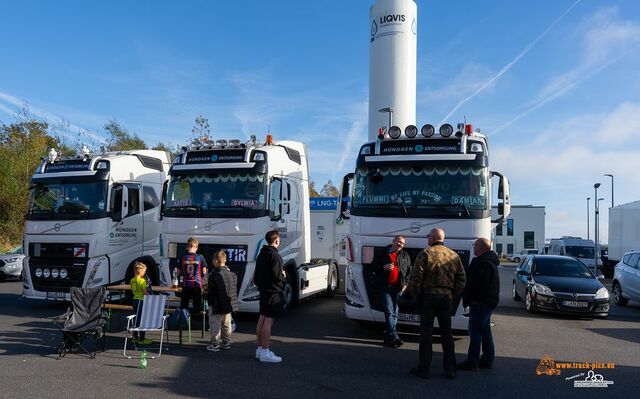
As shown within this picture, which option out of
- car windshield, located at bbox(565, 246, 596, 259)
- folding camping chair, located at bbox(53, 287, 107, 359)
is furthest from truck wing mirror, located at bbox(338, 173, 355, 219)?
car windshield, located at bbox(565, 246, 596, 259)

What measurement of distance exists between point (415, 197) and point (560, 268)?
21.2ft

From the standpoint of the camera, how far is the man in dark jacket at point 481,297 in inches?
256

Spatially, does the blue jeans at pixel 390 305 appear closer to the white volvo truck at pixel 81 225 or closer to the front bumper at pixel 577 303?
the white volvo truck at pixel 81 225

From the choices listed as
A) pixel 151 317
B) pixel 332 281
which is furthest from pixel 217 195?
pixel 332 281

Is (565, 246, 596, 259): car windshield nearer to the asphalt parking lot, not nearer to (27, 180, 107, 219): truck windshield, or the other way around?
the asphalt parking lot

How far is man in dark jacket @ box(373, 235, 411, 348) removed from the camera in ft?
25.5

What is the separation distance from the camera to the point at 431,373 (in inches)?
255

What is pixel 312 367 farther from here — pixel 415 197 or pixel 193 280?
pixel 415 197

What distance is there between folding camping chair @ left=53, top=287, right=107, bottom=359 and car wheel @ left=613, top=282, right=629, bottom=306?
13795 mm

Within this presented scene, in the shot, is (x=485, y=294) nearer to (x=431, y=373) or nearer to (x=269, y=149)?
(x=431, y=373)

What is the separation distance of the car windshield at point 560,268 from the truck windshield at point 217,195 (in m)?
7.56

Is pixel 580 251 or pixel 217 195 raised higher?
pixel 217 195

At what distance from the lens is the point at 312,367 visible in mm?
6691

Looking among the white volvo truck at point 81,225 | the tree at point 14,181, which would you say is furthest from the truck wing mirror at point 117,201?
the tree at point 14,181
